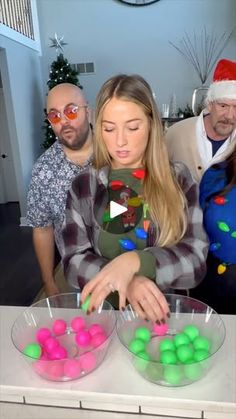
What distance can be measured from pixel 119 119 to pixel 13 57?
163 inches

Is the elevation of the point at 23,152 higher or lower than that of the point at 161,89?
lower

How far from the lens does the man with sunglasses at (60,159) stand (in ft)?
5.25

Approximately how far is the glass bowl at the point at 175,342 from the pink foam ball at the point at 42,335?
6.6 inches

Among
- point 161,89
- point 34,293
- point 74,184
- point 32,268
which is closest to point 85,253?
point 74,184

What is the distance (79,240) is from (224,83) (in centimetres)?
110

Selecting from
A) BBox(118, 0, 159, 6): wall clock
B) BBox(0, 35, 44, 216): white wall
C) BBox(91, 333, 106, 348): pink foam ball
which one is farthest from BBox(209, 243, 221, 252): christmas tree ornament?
BBox(118, 0, 159, 6): wall clock

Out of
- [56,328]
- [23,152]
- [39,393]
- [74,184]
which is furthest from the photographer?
→ [23,152]

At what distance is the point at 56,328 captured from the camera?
847 mm

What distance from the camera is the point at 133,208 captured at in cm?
109

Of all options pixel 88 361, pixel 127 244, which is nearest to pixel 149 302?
pixel 88 361

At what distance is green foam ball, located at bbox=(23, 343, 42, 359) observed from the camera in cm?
73

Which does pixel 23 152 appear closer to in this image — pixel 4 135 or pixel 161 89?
pixel 4 135

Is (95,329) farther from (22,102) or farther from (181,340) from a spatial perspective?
(22,102)
